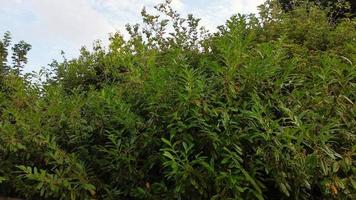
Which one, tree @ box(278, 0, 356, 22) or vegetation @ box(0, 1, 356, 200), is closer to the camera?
vegetation @ box(0, 1, 356, 200)

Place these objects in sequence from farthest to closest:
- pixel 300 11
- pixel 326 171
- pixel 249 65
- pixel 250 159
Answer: pixel 300 11 → pixel 249 65 → pixel 250 159 → pixel 326 171

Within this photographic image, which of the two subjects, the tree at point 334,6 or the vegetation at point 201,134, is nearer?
the vegetation at point 201,134

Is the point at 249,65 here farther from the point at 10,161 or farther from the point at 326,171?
the point at 10,161

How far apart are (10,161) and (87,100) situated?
901mm

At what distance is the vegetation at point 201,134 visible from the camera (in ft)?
9.93

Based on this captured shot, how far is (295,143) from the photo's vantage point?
3021mm

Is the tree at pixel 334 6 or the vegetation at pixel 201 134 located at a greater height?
the tree at pixel 334 6

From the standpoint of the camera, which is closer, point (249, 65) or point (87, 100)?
point (249, 65)

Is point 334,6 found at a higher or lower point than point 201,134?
higher

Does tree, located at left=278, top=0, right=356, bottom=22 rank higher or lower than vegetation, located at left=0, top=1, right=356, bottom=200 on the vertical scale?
higher

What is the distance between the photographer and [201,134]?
3.20 m

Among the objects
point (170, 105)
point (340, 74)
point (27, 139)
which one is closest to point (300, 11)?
point (340, 74)

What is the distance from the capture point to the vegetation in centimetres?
303

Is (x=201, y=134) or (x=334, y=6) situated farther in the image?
(x=334, y=6)
